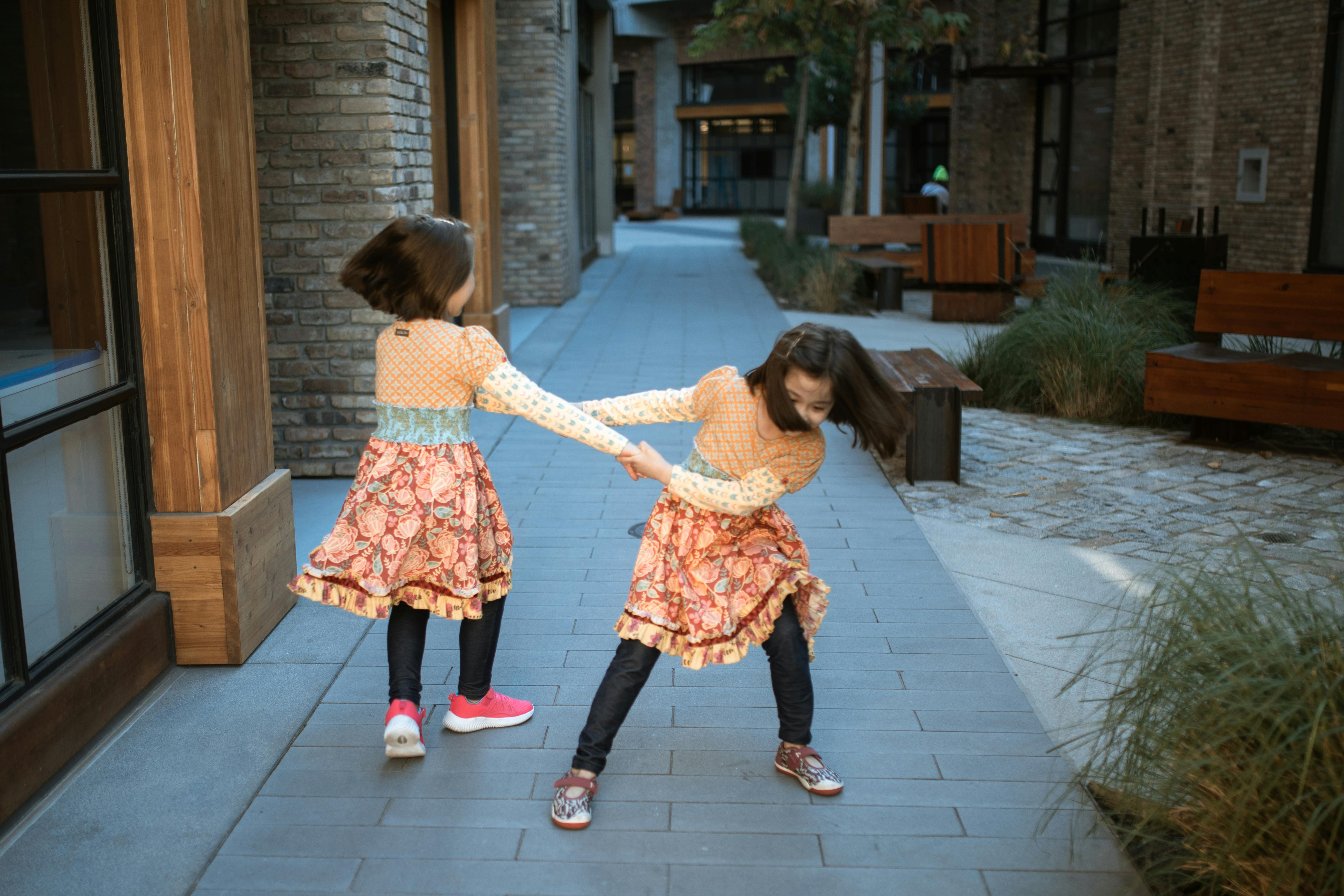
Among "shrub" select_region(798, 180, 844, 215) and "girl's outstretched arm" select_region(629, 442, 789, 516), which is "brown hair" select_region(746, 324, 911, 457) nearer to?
"girl's outstretched arm" select_region(629, 442, 789, 516)

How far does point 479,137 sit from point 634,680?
22.0ft

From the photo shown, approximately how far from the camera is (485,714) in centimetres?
348

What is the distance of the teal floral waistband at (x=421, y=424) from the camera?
10.3 feet

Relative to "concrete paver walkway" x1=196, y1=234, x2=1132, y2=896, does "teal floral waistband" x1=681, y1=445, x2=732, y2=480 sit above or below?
above

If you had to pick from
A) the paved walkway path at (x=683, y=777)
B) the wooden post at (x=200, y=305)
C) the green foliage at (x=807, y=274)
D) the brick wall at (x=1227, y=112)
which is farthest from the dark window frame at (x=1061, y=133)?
the wooden post at (x=200, y=305)

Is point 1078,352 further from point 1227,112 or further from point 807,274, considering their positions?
point 1227,112

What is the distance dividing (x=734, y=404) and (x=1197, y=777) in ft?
4.35

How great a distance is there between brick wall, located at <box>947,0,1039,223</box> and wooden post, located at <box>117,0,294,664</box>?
63.4 feet

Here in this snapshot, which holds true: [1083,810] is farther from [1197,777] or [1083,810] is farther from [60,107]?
[60,107]

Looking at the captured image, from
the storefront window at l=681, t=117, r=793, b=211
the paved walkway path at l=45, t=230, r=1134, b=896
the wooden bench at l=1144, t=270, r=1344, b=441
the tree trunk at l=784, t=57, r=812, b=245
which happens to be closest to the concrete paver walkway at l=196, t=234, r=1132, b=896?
the paved walkway path at l=45, t=230, r=1134, b=896

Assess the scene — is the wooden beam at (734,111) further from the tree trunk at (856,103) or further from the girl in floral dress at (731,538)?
the girl in floral dress at (731,538)

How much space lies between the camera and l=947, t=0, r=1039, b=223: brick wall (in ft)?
72.8

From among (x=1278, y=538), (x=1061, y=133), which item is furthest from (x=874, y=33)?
(x=1278, y=538)

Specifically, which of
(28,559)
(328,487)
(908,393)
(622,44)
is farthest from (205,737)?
(622,44)
